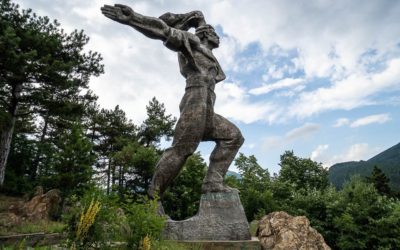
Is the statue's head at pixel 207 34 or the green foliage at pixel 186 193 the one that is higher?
the statue's head at pixel 207 34

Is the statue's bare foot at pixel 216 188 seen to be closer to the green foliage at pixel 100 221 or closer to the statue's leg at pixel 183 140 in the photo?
the statue's leg at pixel 183 140

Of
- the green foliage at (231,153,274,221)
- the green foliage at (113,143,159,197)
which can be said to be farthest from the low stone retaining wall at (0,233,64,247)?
the green foliage at (113,143,159,197)

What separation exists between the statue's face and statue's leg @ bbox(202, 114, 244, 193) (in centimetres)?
145

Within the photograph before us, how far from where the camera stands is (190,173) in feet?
68.3

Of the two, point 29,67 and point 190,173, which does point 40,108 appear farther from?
point 190,173

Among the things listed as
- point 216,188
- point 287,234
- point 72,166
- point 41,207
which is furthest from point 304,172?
point 216,188

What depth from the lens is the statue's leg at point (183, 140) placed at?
5.68m

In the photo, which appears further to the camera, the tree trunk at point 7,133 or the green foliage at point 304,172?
the green foliage at point 304,172

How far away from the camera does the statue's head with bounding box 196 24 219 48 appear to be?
21.7 feet

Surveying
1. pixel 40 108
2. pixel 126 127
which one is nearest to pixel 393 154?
pixel 126 127

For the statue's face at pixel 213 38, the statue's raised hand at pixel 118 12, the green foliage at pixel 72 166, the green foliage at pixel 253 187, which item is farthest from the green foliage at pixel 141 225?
the green foliage at pixel 72 166

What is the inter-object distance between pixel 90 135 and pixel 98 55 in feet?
40.0

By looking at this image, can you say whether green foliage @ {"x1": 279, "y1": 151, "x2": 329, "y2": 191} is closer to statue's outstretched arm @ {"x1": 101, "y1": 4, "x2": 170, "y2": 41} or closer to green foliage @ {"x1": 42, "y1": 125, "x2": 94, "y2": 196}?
green foliage @ {"x1": 42, "y1": 125, "x2": 94, "y2": 196}

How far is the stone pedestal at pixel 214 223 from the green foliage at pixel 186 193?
1348 centimetres
